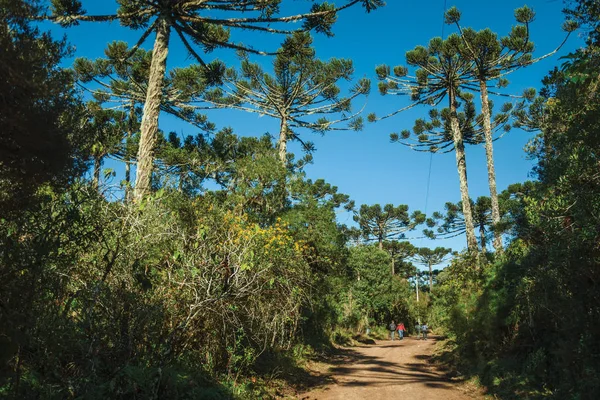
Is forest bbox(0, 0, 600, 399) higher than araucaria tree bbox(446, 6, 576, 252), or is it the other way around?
araucaria tree bbox(446, 6, 576, 252)

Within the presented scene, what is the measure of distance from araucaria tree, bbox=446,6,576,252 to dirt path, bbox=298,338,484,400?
7.43m

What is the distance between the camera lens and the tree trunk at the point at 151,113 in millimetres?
8203

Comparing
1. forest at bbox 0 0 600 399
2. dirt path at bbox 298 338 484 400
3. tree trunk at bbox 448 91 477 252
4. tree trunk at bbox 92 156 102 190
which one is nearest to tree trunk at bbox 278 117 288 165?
forest at bbox 0 0 600 399

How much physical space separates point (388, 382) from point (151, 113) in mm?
8509

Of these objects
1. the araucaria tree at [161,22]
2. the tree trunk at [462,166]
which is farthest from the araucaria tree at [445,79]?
the araucaria tree at [161,22]

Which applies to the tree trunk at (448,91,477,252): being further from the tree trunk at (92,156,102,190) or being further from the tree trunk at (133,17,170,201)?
the tree trunk at (92,156,102,190)

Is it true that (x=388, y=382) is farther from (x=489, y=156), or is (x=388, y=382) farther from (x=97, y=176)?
(x=489, y=156)

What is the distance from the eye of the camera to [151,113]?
28.3 ft

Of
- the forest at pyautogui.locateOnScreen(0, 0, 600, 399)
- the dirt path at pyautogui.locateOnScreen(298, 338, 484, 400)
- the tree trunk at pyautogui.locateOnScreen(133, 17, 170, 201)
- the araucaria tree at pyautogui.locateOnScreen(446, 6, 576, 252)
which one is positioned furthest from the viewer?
the araucaria tree at pyautogui.locateOnScreen(446, 6, 576, 252)

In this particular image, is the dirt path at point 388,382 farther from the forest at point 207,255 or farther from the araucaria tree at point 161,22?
the araucaria tree at point 161,22

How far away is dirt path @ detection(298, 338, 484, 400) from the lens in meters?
8.00

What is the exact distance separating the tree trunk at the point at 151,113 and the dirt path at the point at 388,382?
5.67m

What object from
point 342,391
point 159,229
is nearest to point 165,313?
point 159,229

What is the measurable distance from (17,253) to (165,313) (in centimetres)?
263
